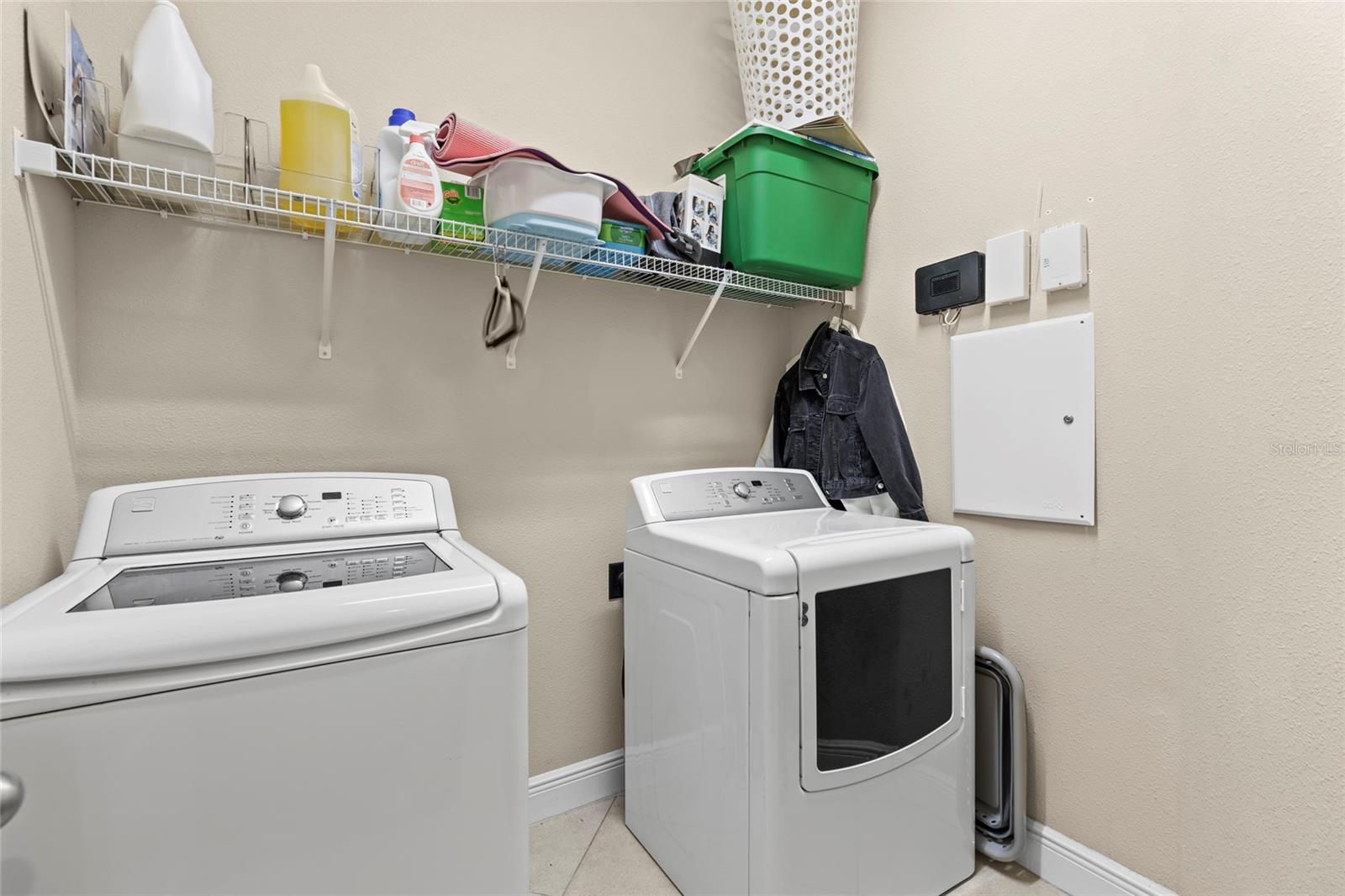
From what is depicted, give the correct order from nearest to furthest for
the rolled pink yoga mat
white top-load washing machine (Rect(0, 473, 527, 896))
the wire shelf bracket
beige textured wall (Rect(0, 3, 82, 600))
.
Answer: white top-load washing machine (Rect(0, 473, 527, 896)), beige textured wall (Rect(0, 3, 82, 600)), the wire shelf bracket, the rolled pink yoga mat

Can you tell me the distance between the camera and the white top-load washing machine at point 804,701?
1.27 m

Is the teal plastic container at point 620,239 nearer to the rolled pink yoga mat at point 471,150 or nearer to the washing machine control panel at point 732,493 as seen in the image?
the rolled pink yoga mat at point 471,150

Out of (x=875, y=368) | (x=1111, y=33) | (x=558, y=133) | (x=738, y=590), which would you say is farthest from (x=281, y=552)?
(x=1111, y=33)

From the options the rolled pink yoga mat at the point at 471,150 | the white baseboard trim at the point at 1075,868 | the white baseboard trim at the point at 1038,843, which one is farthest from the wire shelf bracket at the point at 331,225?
the white baseboard trim at the point at 1075,868

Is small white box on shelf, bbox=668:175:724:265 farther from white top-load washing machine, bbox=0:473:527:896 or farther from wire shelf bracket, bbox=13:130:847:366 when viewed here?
white top-load washing machine, bbox=0:473:527:896

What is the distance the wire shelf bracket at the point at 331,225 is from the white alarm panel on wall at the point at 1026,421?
610 mm

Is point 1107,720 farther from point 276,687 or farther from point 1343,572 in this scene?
point 276,687

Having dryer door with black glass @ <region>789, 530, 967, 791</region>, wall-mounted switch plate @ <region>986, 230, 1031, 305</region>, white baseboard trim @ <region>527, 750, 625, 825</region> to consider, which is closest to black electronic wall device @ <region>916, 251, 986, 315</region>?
wall-mounted switch plate @ <region>986, 230, 1031, 305</region>

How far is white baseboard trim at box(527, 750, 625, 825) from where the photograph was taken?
182cm

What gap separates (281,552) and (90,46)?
3.66 ft

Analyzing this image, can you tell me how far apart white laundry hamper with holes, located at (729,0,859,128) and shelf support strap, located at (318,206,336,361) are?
1.29 m

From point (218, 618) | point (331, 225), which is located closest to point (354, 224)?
point (331, 225)

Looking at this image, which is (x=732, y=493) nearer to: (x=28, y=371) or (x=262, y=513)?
(x=262, y=513)

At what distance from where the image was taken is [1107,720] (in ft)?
4.91
